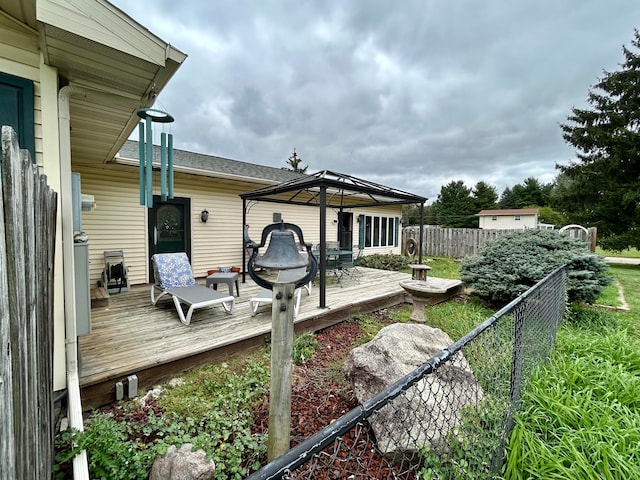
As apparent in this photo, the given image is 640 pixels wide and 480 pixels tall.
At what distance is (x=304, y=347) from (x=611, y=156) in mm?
18074

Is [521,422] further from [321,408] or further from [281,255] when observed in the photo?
[281,255]

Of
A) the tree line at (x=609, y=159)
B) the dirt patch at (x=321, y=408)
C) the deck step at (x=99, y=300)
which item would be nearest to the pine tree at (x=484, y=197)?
the tree line at (x=609, y=159)

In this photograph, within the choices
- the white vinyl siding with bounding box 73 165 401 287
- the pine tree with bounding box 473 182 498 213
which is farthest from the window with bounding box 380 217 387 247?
the pine tree with bounding box 473 182 498 213

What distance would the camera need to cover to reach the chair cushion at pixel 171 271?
15.1ft

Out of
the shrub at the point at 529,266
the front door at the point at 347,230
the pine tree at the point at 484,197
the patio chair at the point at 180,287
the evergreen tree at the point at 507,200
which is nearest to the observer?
the patio chair at the point at 180,287

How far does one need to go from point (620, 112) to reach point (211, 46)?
1811 centimetres

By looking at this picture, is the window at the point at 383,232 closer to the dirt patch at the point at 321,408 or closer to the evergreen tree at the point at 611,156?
the dirt patch at the point at 321,408

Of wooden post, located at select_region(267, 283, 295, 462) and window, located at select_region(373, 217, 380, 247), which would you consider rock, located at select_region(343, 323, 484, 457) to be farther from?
window, located at select_region(373, 217, 380, 247)

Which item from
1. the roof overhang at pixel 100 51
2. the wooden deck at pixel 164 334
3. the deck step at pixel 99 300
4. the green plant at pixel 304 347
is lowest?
the green plant at pixel 304 347

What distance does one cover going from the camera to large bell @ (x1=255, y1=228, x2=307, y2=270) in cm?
153

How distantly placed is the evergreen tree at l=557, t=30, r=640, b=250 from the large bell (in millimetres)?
16871

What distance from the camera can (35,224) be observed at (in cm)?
104

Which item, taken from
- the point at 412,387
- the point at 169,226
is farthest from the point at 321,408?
the point at 169,226

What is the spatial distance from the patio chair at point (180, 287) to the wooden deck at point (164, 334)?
0.77 ft
